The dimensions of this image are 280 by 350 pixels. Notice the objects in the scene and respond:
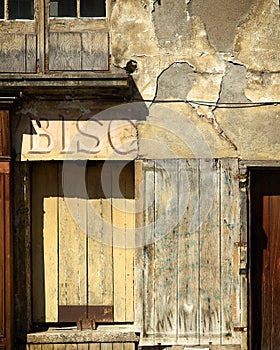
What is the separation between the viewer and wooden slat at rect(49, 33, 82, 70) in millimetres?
6578

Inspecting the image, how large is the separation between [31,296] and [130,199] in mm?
1328

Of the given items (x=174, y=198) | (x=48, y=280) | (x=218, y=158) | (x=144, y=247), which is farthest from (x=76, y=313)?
(x=218, y=158)

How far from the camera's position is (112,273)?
682 centimetres

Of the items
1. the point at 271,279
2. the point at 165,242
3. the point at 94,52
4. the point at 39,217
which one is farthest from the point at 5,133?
the point at 271,279

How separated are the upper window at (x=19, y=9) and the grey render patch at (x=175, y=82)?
1383mm

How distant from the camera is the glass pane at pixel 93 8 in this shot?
668 cm

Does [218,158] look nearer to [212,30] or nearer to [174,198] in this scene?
[174,198]

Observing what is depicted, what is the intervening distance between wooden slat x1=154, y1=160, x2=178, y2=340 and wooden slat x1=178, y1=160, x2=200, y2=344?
6 cm

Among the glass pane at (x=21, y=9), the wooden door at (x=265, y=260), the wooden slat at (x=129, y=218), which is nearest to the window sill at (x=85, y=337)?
the wooden slat at (x=129, y=218)

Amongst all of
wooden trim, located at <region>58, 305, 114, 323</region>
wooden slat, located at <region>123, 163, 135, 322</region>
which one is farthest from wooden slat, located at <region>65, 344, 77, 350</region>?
wooden slat, located at <region>123, 163, 135, 322</region>

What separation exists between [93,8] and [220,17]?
1194mm

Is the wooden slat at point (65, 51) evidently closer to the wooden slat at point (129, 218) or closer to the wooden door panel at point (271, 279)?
the wooden slat at point (129, 218)

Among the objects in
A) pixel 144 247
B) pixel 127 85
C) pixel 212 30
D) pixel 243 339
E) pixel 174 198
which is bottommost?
pixel 243 339

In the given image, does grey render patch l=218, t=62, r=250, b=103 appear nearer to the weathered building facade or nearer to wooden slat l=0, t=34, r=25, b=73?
the weathered building facade
